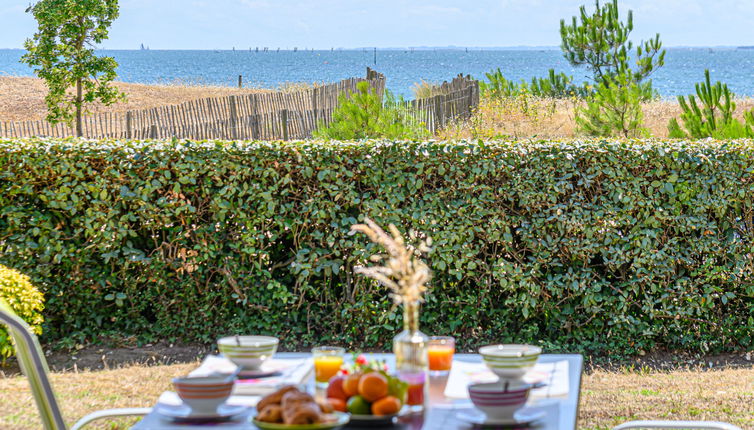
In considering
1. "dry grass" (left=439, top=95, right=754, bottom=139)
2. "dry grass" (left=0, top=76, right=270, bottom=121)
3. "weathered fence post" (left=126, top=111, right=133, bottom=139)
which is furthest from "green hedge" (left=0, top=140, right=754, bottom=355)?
"dry grass" (left=0, top=76, right=270, bottom=121)

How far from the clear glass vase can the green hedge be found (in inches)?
123

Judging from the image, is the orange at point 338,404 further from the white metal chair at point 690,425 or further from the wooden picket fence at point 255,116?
the wooden picket fence at point 255,116

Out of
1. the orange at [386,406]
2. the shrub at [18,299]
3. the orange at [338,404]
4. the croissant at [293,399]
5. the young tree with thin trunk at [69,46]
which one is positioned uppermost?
the young tree with thin trunk at [69,46]

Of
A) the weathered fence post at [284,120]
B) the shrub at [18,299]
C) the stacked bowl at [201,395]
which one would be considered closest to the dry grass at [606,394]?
the shrub at [18,299]

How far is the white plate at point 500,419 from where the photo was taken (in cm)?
202

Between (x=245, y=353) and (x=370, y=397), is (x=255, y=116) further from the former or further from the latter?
(x=370, y=397)

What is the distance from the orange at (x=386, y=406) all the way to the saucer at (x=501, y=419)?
0.21 meters

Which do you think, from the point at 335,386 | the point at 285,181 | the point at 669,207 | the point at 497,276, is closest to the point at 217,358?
the point at 335,386

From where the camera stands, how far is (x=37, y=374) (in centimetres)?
255

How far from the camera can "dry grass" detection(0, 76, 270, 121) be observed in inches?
1048

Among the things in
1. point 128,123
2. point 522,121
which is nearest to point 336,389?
point 128,123

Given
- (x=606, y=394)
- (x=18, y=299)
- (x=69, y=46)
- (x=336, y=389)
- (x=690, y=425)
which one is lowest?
(x=606, y=394)

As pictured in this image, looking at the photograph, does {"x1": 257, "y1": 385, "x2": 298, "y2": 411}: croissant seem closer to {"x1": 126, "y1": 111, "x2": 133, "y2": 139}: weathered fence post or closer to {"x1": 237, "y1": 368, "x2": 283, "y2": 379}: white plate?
{"x1": 237, "y1": 368, "x2": 283, "y2": 379}: white plate

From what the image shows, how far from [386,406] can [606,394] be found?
2.95m
